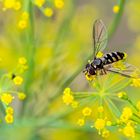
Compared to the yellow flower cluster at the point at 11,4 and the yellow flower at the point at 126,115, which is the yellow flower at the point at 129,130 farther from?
the yellow flower cluster at the point at 11,4

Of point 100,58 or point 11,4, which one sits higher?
point 11,4

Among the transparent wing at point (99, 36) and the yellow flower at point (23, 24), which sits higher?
the yellow flower at point (23, 24)

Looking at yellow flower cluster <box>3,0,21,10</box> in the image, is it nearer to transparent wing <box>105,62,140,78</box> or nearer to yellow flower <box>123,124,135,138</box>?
transparent wing <box>105,62,140,78</box>

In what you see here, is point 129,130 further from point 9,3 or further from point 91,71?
point 9,3

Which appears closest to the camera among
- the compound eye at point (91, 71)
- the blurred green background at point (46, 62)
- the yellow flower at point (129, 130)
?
the yellow flower at point (129, 130)

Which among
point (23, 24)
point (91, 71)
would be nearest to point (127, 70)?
point (91, 71)

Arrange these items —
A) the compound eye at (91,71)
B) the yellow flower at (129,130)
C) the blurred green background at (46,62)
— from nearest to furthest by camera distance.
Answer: the yellow flower at (129,130), the compound eye at (91,71), the blurred green background at (46,62)

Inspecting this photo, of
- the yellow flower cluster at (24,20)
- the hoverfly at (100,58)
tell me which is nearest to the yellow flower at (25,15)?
the yellow flower cluster at (24,20)
